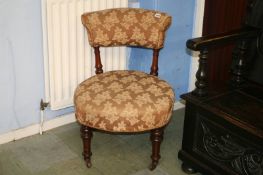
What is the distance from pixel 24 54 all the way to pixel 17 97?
0.26 metres

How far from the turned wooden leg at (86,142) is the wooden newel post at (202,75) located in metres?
0.58

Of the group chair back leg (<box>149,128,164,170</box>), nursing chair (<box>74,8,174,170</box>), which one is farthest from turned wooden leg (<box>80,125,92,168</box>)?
chair back leg (<box>149,128,164,170</box>)

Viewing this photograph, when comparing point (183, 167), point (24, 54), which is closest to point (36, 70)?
point (24, 54)

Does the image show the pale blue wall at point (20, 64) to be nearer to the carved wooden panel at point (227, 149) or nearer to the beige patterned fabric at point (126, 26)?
the beige patterned fabric at point (126, 26)

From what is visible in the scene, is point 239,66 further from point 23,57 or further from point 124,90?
point 23,57

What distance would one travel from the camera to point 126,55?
2.70 m

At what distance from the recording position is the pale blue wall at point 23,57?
2.26 meters

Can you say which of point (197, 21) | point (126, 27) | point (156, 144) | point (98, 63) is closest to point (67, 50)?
point (98, 63)

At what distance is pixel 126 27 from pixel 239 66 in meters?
0.65

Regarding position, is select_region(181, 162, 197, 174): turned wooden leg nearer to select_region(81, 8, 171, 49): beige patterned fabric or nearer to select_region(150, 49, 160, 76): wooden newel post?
select_region(150, 49, 160, 76): wooden newel post

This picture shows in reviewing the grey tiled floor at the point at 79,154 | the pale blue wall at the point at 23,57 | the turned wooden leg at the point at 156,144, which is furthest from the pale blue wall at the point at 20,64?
the turned wooden leg at the point at 156,144

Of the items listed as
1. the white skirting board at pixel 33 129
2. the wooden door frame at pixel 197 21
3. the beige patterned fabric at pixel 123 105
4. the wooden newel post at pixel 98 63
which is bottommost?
the white skirting board at pixel 33 129

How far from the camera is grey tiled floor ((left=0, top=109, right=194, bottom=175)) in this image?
227 centimetres

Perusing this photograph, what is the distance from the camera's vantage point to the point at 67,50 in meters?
2.43
